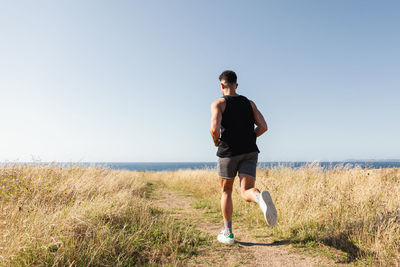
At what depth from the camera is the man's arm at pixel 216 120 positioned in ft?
11.2

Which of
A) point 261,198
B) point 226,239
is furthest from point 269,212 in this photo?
point 226,239

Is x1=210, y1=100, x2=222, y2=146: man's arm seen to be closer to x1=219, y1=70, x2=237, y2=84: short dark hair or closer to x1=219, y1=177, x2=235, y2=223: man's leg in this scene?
x1=219, y1=70, x2=237, y2=84: short dark hair

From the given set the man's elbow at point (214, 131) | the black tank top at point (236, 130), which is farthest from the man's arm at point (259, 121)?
the man's elbow at point (214, 131)

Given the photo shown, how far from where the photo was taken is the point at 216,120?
11.2 feet

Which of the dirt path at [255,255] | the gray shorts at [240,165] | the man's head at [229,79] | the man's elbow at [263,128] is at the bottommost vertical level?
the dirt path at [255,255]

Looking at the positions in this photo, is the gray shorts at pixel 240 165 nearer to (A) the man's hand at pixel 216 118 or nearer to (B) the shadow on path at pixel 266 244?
(A) the man's hand at pixel 216 118

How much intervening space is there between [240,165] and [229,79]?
1432 mm

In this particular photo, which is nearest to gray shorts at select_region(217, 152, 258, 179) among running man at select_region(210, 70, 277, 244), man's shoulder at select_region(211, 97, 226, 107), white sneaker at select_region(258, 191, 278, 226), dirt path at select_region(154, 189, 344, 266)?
running man at select_region(210, 70, 277, 244)

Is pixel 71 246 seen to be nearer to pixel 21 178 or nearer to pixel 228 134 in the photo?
pixel 228 134

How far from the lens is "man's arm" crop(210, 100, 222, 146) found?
134 inches

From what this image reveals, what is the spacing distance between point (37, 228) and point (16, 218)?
0.85 meters

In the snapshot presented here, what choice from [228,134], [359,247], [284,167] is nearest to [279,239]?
[359,247]

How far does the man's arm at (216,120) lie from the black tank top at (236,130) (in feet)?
0.43

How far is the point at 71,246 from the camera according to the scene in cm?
264
